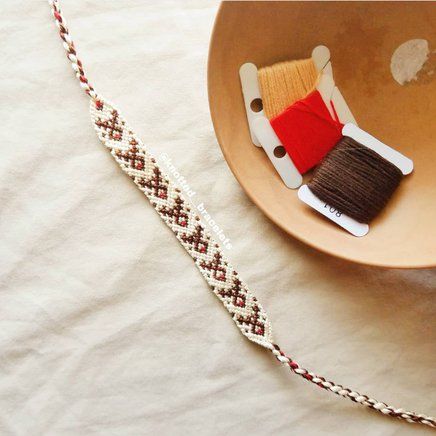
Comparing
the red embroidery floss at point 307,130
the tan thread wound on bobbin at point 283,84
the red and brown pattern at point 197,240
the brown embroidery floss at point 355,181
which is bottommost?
the brown embroidery floss at point 355,181

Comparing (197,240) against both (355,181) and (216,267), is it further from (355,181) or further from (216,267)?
(355,181)

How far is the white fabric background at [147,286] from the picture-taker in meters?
0.89

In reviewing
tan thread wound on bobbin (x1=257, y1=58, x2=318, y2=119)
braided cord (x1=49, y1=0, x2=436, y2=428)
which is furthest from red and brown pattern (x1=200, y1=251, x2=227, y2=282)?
tan thread wound on bobbin (x1=257, y1=58, x2=318, y2=119)

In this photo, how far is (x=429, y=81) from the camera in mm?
905

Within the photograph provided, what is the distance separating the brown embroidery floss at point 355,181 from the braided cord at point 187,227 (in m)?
0.19

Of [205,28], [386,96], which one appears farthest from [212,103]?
[386,96]

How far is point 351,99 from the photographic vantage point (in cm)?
92

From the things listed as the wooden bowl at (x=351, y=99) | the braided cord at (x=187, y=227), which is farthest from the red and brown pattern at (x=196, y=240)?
the wooden bowl at (x=351, y=99)

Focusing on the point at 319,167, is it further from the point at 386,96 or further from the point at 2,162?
the point at 2,162

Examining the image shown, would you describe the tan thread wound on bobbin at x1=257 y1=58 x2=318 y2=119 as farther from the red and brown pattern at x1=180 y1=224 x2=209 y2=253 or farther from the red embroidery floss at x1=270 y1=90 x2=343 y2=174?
the red and brown pattern at x1=180 y1=224 x2=209 y2=253

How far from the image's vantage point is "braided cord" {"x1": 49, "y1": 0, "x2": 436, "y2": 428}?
90 centimetres

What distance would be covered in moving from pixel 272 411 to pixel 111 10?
70 centimetres

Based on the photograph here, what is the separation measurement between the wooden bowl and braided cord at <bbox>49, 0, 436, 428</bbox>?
0.40 feet

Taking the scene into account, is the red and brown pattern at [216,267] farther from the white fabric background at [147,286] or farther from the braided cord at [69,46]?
the braided cord at [69,46]
